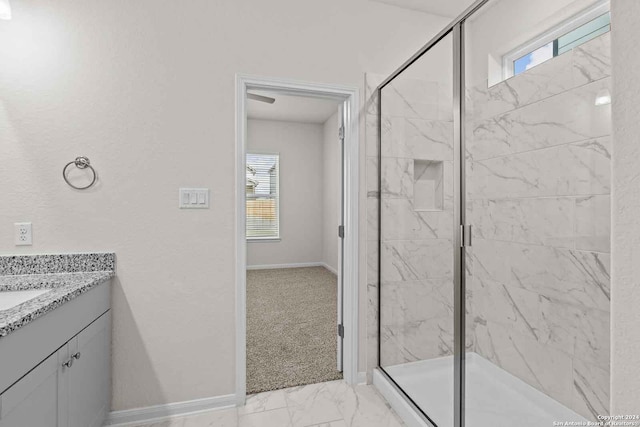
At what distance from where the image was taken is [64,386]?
1.36m

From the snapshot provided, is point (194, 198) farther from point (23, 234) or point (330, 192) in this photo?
point (330, 192)

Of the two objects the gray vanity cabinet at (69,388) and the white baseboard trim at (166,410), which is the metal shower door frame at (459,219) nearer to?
the white baseboard trim at (166,410)

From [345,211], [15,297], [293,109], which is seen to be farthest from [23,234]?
[293,109]

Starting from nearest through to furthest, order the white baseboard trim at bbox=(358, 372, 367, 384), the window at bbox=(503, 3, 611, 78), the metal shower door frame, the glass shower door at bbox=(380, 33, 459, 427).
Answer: the window at bbox=(503, 3, 611, 78) → the metal shower door frame → the glass shower door at bbox=(380, 33, 459, 427) → the white baseboard trim at bbox=(358, 372, 367, 384)

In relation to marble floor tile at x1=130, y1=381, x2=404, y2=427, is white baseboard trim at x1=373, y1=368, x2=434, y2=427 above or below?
above

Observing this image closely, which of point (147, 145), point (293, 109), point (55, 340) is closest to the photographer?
point (55, 340)

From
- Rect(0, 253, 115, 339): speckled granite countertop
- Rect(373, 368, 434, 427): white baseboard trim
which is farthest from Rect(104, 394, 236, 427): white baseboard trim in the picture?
Rect(373, 368, 434, 427): white baseboard trim

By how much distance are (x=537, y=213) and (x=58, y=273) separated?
252 cm

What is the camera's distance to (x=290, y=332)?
3.09 m

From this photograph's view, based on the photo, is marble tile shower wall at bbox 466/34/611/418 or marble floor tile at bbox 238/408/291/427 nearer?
marble tile shower wall at bbox 466/34/611/418

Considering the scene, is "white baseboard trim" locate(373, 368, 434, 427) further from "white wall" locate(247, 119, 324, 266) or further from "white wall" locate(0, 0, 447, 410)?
"white wall" locate(247, 119, 324, 266)

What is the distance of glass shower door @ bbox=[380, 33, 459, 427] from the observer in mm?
1696

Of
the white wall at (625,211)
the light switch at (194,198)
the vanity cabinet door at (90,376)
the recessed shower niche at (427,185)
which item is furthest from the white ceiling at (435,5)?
the vanity cabinet door at (90,376)

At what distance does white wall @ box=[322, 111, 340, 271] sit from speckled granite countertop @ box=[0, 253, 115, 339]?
3812 millimetres
